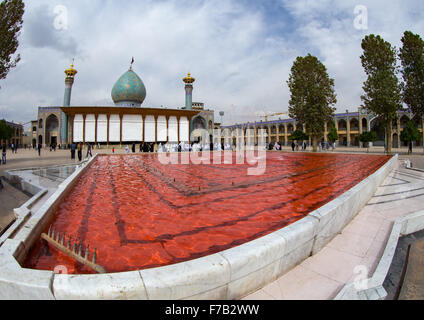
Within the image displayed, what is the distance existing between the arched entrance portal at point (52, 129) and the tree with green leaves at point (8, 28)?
1584 inches

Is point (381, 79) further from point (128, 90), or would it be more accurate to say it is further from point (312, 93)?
point (128, 90)

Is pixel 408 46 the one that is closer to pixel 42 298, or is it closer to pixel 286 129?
pixel 42 298

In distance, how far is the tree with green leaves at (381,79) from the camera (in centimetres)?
1759

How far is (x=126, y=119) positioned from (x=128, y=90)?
4.85 m

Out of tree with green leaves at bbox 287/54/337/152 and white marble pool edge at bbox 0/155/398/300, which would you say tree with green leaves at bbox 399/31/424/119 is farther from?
white marble pool edge at bbox 0/155/398/300

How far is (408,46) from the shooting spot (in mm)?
18281

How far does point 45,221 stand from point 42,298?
218 cm

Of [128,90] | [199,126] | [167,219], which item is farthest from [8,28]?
[199,126]

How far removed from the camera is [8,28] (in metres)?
9.68

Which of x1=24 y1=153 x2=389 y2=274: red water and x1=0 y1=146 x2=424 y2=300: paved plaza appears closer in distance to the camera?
x1=0 y1=146 x2=424 y2=300: paved plaza

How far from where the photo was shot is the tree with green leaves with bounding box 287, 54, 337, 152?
20.9 metres

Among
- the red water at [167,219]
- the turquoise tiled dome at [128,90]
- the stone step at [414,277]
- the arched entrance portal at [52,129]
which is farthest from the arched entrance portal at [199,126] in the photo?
the stone step at [414,277]

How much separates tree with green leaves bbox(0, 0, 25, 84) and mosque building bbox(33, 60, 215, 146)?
21.9 meters

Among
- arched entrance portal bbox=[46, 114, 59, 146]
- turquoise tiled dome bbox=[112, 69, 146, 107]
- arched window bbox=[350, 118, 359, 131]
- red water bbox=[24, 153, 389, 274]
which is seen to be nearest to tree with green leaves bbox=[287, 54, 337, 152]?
red water bbox=[24, 153, 389, 274]
